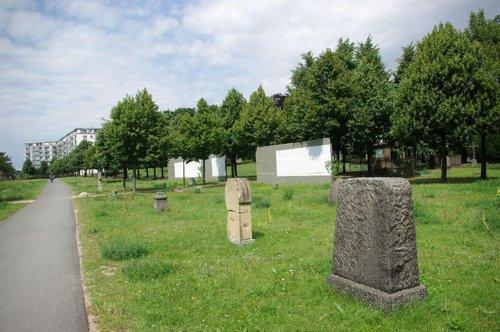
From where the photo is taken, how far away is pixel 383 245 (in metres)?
5.56

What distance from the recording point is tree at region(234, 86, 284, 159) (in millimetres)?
38344

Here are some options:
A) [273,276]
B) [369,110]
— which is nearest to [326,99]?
[369,110]

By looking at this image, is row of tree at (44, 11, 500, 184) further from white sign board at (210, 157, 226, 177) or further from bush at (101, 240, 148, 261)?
bush at (101, 240, 148, 261)

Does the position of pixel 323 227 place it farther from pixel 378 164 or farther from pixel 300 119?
pixel 378 164

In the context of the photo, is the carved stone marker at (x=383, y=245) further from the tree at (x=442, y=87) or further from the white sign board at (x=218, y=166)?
the white sign board at (x=218, y=166)

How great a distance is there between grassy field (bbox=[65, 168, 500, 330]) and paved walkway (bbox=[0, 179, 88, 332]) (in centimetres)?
38

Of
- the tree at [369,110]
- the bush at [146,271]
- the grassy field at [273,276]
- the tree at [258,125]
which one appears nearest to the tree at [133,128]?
the tree at [258,125]

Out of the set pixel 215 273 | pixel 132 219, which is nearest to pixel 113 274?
pixel 215 273

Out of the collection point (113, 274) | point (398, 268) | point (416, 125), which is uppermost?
point (416, 125)

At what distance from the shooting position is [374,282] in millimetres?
5688

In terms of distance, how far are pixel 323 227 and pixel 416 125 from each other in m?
14.1

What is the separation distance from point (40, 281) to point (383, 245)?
6.84m

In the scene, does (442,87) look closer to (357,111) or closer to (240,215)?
(357,111)

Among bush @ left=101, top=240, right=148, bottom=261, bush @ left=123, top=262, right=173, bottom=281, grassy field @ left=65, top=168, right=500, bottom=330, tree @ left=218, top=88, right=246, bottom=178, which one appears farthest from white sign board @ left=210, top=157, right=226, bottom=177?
bush @ left=123, top=262, right=173, bottom=281
